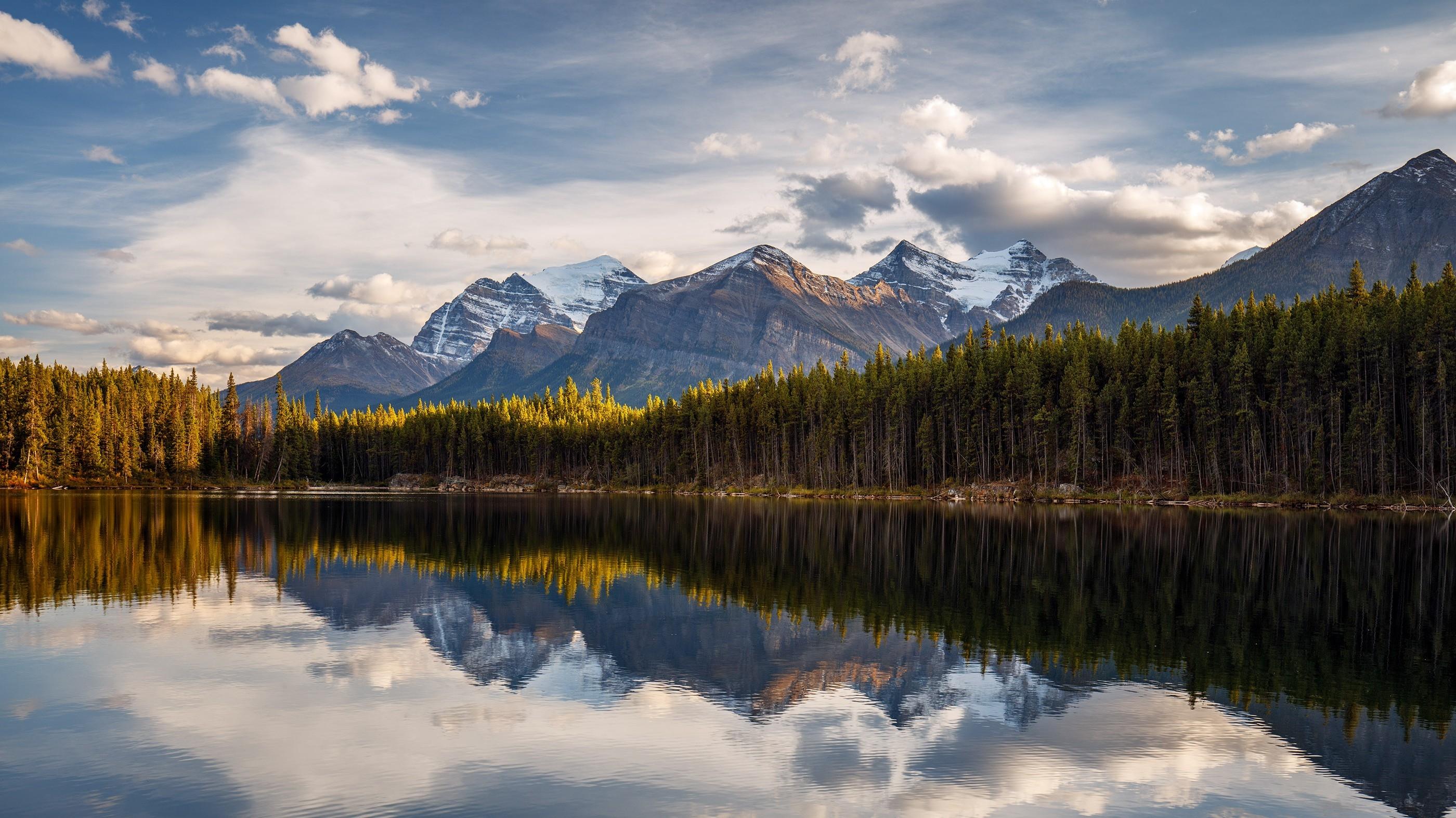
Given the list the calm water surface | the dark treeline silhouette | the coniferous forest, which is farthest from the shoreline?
the calm water surface

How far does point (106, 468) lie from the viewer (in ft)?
479

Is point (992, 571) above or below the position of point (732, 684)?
above

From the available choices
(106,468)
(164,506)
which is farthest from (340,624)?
(106,468)

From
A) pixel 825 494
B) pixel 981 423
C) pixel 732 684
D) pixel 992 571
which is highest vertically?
pixel 981 423

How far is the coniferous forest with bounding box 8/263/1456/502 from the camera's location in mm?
88312

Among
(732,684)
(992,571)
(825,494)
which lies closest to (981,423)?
(825,494)

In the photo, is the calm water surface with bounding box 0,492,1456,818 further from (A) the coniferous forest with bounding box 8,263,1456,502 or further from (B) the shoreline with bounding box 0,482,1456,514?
(A) the coniferous forest with bounding box 8,263,1456,502

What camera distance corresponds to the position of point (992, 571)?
4041 cm

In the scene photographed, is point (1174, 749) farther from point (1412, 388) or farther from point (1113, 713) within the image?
point (1412, 388)

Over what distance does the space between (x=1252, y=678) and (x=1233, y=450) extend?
3477 inches

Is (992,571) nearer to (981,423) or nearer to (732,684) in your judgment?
(732,684)

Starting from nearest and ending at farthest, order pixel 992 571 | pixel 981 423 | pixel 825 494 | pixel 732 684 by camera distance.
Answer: pixel 732 684 < pixel 992 571 < pixel 981 423 < pixel 825 494

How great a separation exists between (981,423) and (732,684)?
100698 millimetres

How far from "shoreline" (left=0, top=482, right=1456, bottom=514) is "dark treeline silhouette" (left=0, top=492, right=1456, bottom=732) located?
1189cm
